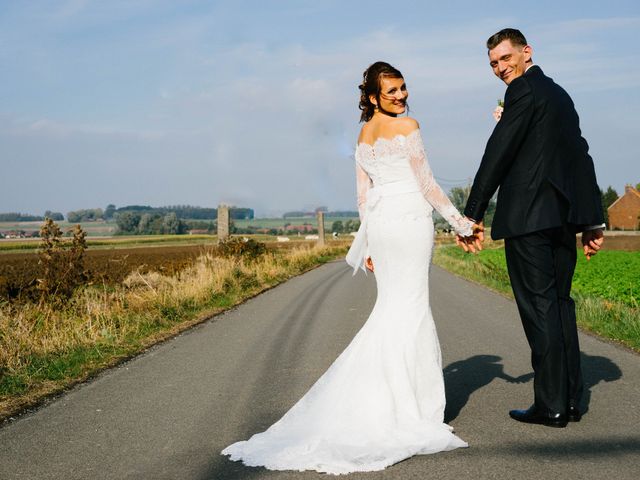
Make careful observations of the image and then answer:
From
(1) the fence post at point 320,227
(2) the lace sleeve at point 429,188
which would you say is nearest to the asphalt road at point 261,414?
(2) the lace sleeve at point 429,188

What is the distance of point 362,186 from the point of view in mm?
5246

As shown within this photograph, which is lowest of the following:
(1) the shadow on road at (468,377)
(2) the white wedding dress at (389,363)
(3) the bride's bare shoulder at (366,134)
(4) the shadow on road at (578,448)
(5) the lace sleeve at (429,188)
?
(1) the shadow on road at (468,377)

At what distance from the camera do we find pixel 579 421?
4.84 m

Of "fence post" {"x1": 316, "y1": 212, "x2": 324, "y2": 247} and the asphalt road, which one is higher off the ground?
"fence post" {"x1": 316, "y1": 212, "x2": 324, "y2": 247}

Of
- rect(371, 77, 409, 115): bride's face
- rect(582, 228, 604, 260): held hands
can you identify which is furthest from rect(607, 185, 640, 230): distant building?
rect(371, 77, 409, 115): bride's face

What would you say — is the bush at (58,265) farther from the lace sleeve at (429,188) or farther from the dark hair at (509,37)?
the dark hair at (509,37)

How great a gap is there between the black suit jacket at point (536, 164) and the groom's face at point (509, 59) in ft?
0.32

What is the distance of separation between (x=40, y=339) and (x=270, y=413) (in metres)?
4.52

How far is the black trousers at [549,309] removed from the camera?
186 inches

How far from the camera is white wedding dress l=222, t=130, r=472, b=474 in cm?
424

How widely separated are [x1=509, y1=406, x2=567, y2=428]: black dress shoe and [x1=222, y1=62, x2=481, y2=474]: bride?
622 mm

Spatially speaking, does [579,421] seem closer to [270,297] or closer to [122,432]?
[122,432]

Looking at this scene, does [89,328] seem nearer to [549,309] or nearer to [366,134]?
[366,134]

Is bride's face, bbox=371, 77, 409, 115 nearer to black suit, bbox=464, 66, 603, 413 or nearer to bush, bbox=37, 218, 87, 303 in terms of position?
black suit, bbox=464, 66, 603, 413
